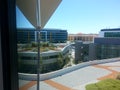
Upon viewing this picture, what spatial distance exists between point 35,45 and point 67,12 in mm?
1490

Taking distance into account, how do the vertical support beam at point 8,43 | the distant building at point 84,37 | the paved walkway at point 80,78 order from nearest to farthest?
the vertical support beam at point 8,43
the distant building at point 84,37
the paved walkway at point 80,78

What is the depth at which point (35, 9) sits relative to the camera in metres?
0.63

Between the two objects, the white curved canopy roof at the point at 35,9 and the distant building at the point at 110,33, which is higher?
the white curved canopy roof at the point at 35,9

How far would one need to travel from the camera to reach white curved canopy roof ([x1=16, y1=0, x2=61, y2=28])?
578 mm

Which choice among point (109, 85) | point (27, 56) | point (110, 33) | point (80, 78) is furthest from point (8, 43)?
point (80, 78)

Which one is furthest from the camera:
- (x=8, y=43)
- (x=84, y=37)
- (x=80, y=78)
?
(x=80, y=78)

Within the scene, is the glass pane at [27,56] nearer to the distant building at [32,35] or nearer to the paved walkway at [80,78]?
the distant building at [32,35]

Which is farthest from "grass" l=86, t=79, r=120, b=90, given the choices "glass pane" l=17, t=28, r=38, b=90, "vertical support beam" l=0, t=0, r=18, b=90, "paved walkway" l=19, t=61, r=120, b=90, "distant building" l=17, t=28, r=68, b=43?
"vertical support beam" l=0, t=0, r=18, b=90

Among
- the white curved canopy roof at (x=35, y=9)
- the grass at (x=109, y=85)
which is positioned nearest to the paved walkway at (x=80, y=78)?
the grass at (x=109, y=85)

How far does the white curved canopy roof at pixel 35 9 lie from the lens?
22.8 inches

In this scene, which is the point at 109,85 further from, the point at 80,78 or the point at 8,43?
the point at 8,43

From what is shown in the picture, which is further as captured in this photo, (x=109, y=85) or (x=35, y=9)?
(x=109, y=85)

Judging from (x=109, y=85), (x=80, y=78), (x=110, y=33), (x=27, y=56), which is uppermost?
(x=110, y=33)

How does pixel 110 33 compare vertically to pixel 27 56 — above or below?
above
